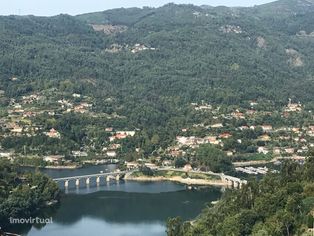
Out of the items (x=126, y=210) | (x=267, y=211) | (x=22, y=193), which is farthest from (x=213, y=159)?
(x=267, y=211)

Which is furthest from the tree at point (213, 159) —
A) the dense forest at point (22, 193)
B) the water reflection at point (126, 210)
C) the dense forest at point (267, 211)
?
the dense forest at point (267, 211)

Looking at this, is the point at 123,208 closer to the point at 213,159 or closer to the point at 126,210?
the point at 126,210

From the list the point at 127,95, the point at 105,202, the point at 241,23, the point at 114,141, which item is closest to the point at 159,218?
the point at 105,202

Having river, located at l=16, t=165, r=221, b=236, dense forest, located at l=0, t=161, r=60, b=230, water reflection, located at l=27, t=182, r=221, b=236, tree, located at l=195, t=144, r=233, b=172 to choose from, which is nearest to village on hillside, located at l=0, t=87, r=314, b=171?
tree, located at l=195, t=144, r=233, b=172

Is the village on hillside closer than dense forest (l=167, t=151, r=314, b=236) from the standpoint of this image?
No

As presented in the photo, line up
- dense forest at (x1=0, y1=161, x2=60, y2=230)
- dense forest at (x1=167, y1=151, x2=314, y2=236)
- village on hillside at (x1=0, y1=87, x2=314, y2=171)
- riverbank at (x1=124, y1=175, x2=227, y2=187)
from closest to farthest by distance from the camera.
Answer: dense forest at (x1=167, y1=151, x2=314, y2=236), dense forest at (x1=0, y1=161, x2=60, y2=230), riverbank at (x1=124, y1=175, x2=227, y2=187), village on hillside at (x1=0, y1=87, x2=314, y2=171)

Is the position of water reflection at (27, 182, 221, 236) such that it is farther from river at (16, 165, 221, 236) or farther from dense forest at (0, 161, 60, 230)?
dense forest at (0, 161, 60, 230)
